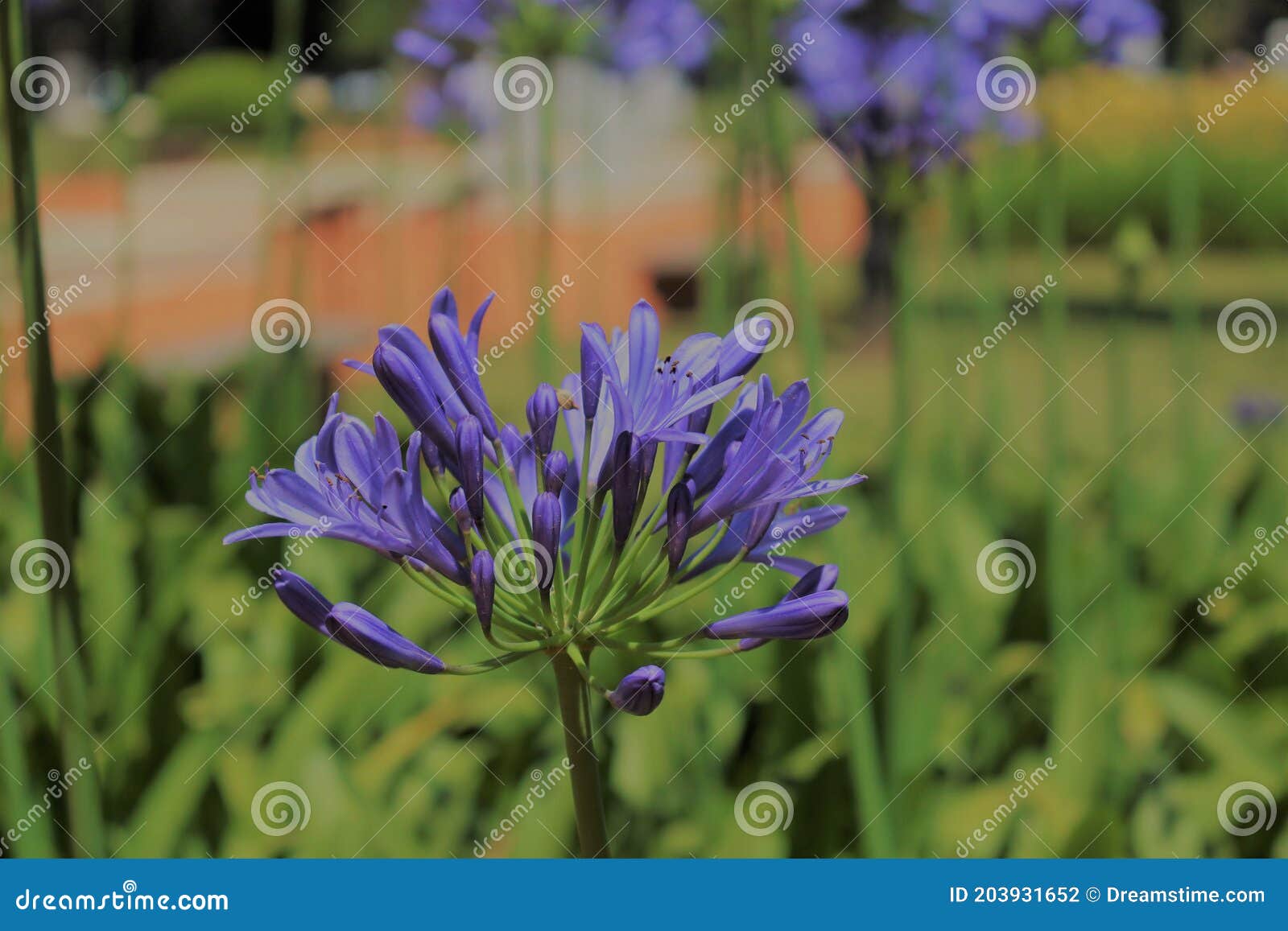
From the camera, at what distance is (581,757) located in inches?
50.1

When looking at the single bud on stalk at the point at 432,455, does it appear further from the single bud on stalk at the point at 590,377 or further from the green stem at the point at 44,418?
the green stem at the point at 44,418

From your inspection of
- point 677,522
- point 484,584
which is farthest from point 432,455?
point 677,522

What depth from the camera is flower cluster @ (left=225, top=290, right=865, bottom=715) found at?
50.6 inches

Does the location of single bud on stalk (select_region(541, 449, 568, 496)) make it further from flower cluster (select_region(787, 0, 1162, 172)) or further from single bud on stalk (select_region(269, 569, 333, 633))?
flower cluster (select_region(787, 0, 1162, 172))

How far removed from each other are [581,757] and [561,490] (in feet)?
1.10

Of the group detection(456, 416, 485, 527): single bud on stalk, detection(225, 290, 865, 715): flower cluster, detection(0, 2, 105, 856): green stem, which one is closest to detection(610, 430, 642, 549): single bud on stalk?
detection(225, 290, 865, 715): flower cluster

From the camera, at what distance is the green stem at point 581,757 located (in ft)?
4.20

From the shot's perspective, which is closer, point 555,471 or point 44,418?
point 555,471

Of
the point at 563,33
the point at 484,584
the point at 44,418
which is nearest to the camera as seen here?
the point at 484,584

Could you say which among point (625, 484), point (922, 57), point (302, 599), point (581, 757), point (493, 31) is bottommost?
point (581, 757)

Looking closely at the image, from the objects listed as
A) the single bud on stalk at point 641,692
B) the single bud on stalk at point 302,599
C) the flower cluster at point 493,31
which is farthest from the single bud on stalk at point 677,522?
the flower cluster at point 493,31

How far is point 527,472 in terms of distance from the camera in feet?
4.77

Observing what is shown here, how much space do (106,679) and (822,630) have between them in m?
2.78

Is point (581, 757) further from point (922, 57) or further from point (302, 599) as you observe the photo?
point (922, 57)
